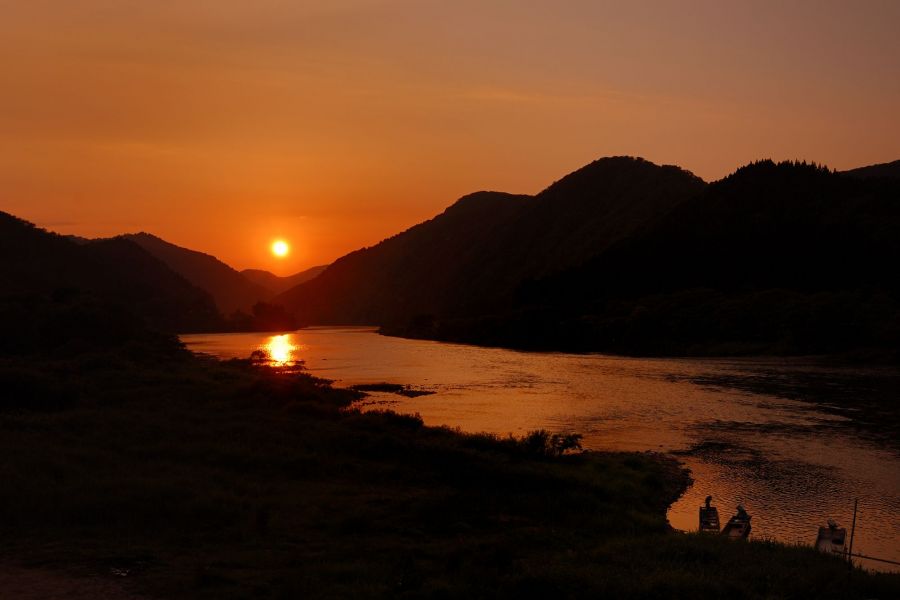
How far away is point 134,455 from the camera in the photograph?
31.7 m

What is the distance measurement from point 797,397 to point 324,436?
48995mm

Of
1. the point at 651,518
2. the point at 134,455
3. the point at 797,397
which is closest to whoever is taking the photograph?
the point at 651,518

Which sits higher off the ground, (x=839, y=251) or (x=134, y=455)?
(x=839, y=251)

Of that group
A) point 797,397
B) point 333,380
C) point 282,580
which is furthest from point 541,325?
point 282,580

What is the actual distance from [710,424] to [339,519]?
3780cm

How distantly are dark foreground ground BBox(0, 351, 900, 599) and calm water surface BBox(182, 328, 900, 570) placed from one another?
4.02 metres

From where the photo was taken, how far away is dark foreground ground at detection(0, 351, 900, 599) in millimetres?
17984

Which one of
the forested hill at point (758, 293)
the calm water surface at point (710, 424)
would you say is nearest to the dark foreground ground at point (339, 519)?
the calm water surface at point (710, 424)

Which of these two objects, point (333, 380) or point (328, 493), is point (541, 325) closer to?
point (333, 380)

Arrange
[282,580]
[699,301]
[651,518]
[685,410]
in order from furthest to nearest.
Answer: [699,301]
[685,410]
[651,518]
[282,580]

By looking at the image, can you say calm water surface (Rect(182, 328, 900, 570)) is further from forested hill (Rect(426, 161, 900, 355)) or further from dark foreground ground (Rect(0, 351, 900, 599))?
forested hill (Rect(426, 161, 900, 355))

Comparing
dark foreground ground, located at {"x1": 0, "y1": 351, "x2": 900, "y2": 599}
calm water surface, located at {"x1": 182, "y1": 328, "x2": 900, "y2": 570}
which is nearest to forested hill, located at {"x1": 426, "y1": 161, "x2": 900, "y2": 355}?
calm water surface, located at {"x1": 182, "y1": 328, "x2": 900, "y2": 570}

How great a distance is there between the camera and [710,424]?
55.1 meters

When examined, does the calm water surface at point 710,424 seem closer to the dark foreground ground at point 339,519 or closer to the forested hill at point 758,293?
the dark foreground ground at point 339,519
